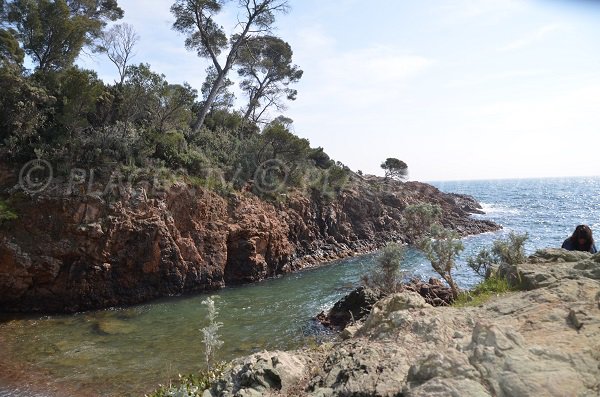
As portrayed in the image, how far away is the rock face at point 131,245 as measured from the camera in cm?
1558

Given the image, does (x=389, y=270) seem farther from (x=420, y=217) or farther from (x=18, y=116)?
(x=18, y=116)

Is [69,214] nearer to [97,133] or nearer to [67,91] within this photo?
[97,133]

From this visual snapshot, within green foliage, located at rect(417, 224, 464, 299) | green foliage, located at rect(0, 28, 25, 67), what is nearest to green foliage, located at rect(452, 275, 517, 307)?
green foliage, located at rect(417, 224, 464, 299)

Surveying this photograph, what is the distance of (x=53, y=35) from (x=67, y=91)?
15.5 feet

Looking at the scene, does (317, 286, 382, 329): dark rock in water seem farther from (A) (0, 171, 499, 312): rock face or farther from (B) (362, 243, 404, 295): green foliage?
(A) (0, 171, 499, 312): rock face

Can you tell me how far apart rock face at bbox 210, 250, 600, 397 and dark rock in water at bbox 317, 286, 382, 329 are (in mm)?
6530

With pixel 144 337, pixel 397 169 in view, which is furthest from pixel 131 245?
pixel 397 169

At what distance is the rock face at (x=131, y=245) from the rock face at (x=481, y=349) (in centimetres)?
1284

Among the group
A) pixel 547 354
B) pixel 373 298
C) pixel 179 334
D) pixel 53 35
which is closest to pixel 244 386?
pixel 547 354

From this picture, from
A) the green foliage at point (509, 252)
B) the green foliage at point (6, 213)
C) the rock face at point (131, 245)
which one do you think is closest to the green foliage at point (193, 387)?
the green foliage at point (509, 252)

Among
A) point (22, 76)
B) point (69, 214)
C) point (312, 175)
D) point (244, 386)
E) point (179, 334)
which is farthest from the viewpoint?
point (312, 175)

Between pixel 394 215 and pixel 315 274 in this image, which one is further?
pixel 394 215

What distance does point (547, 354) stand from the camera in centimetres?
407

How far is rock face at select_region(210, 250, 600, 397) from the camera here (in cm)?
378
